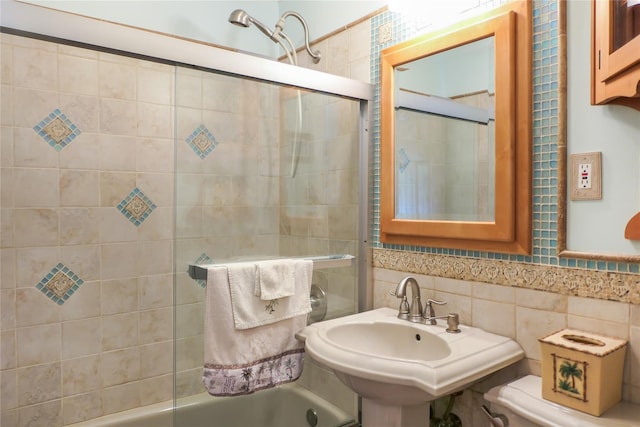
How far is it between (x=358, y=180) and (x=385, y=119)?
280 mm

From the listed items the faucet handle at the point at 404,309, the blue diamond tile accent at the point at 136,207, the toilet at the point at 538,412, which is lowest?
the toilet at the point at 538,412

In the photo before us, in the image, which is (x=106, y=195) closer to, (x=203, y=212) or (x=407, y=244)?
(x=203, y=212)

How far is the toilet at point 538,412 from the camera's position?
1.02 metres

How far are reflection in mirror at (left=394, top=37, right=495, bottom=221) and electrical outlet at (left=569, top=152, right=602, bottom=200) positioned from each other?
0.24 meters

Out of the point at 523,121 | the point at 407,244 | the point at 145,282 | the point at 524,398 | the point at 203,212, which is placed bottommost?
the point at 524,398

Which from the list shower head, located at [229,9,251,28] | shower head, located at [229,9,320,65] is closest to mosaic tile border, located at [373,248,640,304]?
shower head, located at [229,9,320,65]

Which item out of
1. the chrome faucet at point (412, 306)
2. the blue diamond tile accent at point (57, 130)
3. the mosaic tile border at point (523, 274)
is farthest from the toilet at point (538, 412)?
the blue diamond tile accent at point (57, 130)

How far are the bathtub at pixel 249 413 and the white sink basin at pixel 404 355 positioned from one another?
13.6 inches

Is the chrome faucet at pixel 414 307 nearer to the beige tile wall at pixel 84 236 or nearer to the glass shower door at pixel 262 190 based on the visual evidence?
the glass shower door at pixel 262 190

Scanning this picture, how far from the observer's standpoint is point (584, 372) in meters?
1.05

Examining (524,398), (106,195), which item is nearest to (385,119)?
(524,398)

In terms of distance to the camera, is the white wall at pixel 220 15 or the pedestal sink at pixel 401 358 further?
the white wall at pixel 220 15

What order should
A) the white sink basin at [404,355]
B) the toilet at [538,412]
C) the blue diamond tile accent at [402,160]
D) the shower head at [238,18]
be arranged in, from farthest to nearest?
the shower head at [238,18], the blue diamond tile accent at [402,160], the white sink basin at [404,355], the toilet at [538,412]

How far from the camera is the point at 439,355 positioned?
1.38 m
